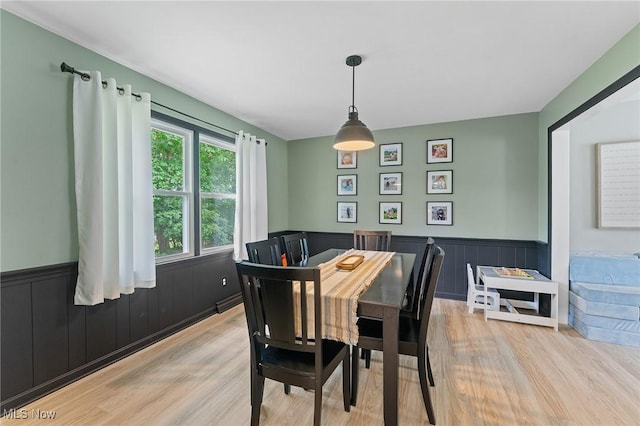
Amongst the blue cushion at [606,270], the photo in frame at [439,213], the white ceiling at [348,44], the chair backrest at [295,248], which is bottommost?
the blue cushion at [606,270]

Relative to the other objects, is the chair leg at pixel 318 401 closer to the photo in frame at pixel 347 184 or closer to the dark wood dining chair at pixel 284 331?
the dark wood dining chair at pixel 284 331

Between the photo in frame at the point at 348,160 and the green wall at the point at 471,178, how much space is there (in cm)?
6

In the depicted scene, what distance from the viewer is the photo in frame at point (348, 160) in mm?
4348

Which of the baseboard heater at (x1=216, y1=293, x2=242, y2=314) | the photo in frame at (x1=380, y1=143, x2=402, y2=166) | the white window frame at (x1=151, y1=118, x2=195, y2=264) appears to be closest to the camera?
the white window frame at (x1=151, y1=118, x2=195, y2=264)

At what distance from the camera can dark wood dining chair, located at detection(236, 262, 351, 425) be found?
131cm

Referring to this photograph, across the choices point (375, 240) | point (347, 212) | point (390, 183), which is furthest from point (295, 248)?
point (390, 183)

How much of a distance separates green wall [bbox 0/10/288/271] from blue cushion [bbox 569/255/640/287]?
464 centimetres

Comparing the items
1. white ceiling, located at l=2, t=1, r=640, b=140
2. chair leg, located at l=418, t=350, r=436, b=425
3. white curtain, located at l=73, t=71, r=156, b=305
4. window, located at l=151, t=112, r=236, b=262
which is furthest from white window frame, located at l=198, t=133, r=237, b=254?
chair leg, located at l=418, t=350, r=436, b=425

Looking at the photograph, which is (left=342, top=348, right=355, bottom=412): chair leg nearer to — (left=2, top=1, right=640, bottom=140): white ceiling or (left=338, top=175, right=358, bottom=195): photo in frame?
(left=2, top=1, right=640, bottom=140): white ceiling

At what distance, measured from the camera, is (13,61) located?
5.57 feet

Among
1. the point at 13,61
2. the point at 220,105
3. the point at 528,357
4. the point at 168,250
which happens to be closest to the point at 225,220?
the point at 168,250

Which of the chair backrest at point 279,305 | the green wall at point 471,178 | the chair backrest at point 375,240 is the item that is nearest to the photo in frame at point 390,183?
the green wall at point 471,178

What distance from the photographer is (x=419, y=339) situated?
1629 millimetres

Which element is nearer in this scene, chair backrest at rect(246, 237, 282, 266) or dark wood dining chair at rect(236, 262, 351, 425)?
dark wood dining chair at rect(236, 262, 351, 425)
